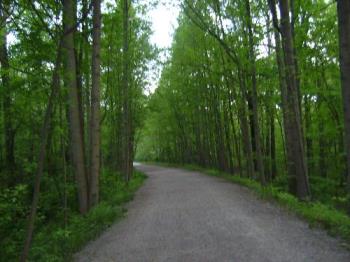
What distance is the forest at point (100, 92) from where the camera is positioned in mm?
7658

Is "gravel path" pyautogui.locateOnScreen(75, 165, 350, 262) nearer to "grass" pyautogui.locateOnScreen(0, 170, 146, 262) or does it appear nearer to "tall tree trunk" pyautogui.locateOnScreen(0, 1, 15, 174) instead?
"grass" pyautogui.locateOnScreen(0, 170, 146, 262)

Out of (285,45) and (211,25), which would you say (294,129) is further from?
(211,25)

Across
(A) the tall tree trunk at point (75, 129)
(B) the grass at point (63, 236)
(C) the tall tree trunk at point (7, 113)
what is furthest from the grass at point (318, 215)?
(C) the tall tree trunk at point (7, 113)

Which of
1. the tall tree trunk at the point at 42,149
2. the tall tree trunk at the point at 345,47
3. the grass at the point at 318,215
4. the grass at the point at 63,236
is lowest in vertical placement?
the grass at the point at 63,236

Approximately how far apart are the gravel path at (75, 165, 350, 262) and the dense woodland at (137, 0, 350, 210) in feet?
5.61

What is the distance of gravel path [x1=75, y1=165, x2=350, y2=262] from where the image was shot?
549cm

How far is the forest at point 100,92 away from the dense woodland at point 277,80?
6cm

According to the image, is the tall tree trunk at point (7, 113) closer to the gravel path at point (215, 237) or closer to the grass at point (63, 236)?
the grass at point (63, 236)

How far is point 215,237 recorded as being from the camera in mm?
6535

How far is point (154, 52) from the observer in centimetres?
2059

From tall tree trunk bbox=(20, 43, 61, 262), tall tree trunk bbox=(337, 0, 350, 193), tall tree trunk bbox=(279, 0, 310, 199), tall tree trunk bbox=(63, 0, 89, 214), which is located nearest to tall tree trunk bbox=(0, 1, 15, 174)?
tall tree trunk bbox=(63, 0, 89, 214)

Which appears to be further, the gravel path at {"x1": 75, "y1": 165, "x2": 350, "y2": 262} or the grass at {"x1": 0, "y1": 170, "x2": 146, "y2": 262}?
the grass at {"x1": 0, "y1": 170, "x2": 146, "y2": 262}

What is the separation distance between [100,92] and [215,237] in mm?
7072

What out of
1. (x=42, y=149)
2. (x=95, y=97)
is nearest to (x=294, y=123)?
(x=95, y=97)
